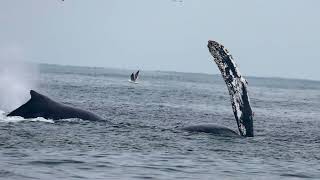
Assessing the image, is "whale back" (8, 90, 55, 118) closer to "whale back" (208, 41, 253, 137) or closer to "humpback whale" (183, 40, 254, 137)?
"humpback whale" (183, 40, 254, 137)

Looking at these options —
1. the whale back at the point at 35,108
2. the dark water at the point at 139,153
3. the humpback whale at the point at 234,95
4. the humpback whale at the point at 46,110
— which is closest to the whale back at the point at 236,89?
the humpback whale at the point at 234,95

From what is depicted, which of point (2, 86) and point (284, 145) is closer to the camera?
point (284, 145)

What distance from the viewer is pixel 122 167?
21719mm

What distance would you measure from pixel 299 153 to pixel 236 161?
4.95 metres

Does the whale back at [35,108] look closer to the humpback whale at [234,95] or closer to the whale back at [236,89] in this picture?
the humpback whale at [234,95]

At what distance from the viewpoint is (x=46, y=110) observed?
114 feet

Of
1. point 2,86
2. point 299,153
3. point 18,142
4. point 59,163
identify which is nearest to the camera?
point 59,163

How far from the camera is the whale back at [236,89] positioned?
33656 mm

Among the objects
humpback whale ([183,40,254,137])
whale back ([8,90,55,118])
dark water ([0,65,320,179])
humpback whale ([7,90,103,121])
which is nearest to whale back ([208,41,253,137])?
humpback whale ([183,40,254,137])

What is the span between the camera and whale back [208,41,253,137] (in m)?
33.7

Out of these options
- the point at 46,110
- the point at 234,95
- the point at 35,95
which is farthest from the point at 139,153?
the point at 46,110

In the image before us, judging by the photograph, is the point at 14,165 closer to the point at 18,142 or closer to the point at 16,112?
the point at 18,142

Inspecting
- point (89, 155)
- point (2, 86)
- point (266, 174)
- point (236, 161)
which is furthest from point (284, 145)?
point (2, 86)

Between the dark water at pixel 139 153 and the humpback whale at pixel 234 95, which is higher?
the humpback whale at pixel 234 95
